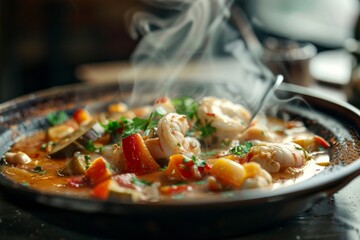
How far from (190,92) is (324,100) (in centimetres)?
89

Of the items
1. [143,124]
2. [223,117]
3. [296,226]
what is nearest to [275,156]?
[296,226]

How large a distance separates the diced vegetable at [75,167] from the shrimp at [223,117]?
0.72 meters

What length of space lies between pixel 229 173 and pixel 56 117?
161 cm

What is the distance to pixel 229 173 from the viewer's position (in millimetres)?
2209

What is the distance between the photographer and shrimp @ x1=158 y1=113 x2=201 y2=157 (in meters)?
2.52

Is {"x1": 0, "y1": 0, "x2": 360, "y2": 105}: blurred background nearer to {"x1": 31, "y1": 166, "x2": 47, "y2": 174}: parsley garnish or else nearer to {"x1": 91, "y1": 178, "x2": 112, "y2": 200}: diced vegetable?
Result: {"x1": 31, "y1": 166, "x2": 47, "y2": 174}: parsley garnish

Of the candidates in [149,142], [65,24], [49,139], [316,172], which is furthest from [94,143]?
[65,24]

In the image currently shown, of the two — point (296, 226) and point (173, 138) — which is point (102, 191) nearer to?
point (173, 138)

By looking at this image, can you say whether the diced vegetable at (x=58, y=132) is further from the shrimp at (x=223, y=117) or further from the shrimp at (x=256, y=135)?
the shrimp at (x=256, y=135)

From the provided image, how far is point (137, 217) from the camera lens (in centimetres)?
188

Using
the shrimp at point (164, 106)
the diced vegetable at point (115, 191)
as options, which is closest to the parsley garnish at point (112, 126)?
the shrimp at point (164, 106)

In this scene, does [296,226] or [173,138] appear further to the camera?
[173,138]

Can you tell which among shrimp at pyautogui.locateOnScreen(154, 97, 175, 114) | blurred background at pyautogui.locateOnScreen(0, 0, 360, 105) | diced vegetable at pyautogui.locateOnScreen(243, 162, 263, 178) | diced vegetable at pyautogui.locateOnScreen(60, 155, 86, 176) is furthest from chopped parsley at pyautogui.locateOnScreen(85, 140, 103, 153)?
blurred background at pyautogui.locateOnScreen(0, 0, 360, 105)

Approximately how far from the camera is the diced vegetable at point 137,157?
2.51 meters
